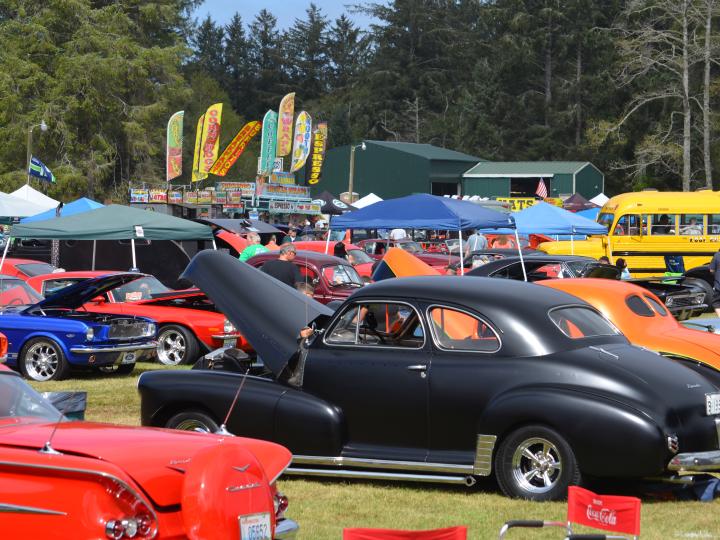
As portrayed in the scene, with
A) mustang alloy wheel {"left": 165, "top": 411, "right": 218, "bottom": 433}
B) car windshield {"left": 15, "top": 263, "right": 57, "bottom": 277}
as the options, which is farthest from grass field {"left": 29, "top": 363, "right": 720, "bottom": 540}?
car windshield {"left": 15, "top": 263, "right": 57, "bottom": 277}

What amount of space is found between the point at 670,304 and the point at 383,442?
1454cm

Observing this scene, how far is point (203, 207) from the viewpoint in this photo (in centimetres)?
5328

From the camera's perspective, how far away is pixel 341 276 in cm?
2089

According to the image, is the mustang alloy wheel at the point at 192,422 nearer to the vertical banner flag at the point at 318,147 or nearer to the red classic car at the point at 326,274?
the red classic car at the point at 326,274

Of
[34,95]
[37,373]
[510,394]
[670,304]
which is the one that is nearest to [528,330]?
[510,394]

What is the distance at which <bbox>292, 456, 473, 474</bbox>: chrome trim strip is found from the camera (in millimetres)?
8695

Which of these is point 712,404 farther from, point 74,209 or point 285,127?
point 285,127

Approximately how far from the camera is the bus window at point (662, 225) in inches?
1308

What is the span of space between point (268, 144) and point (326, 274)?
3807cm

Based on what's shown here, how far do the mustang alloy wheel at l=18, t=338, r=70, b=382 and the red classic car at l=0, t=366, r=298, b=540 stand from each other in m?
10.3

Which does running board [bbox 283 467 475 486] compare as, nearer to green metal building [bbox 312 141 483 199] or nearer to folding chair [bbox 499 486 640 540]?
folding chair [bbox 499 486 640 540]

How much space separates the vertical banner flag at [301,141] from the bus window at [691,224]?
98.0ft

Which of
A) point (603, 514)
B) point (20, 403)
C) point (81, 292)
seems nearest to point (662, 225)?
point (81, 292)

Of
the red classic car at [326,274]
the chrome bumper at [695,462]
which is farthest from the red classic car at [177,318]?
the chrome bumper at [695,462]
